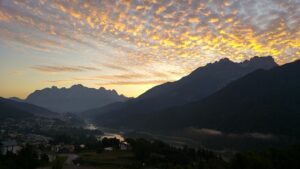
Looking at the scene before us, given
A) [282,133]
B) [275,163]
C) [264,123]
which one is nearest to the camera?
[275,163]

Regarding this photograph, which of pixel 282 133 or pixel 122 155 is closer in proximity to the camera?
pixel 122 155

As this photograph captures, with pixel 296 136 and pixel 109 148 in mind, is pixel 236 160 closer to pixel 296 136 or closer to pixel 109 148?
pixel 109 148

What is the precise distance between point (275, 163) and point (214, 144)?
11053 cm

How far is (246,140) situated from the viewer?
179 m

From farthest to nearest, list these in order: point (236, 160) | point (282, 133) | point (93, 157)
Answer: point (282, 133) → point (93, 157) → point (236, 160)

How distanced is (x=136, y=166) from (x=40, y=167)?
24.5 meters

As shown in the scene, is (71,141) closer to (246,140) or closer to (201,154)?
(201,154)

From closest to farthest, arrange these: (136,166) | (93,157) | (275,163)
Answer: (275,163) < (136,166) < (93,157)

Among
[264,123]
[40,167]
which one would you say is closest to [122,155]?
[40,167]

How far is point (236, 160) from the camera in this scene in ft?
217

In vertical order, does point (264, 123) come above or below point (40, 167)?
above

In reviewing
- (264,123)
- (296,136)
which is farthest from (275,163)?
(264,123)

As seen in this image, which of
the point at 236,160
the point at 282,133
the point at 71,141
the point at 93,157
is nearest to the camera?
the point at 236,160

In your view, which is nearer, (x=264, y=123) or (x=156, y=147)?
(x=156, y=147)
